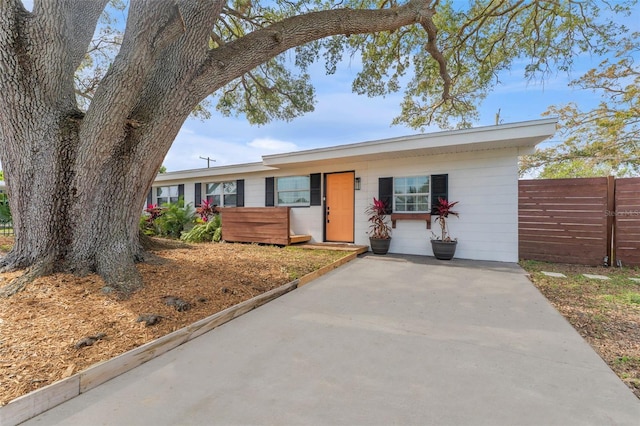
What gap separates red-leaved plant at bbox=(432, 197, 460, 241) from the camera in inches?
254

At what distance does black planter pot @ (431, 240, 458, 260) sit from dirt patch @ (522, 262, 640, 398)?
138 centimetres

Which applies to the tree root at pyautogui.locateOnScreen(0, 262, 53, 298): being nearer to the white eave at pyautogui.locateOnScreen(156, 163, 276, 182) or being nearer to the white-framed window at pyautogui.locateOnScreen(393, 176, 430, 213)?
the white eave at pyautogui.locateOnScreen(156, 163, 276, 182)

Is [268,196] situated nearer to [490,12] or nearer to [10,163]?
[10,163]

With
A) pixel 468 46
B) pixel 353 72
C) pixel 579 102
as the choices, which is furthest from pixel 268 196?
pixel 579 102

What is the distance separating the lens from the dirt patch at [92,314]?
1844 millimetres

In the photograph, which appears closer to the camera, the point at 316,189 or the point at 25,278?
the point at 25,278

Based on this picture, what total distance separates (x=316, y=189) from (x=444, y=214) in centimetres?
360

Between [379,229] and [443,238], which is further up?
[379,229]

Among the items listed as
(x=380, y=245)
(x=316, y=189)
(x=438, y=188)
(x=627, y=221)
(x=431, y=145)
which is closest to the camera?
(x=627, y=221)

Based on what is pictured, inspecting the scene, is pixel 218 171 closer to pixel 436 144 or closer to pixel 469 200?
pixel 436 144

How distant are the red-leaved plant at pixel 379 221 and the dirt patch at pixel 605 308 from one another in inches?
118

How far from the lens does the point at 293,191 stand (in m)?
8.75

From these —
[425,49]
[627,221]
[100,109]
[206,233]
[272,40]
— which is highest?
[425,49]

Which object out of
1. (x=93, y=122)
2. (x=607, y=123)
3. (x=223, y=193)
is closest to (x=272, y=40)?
(x=93, y=122)
